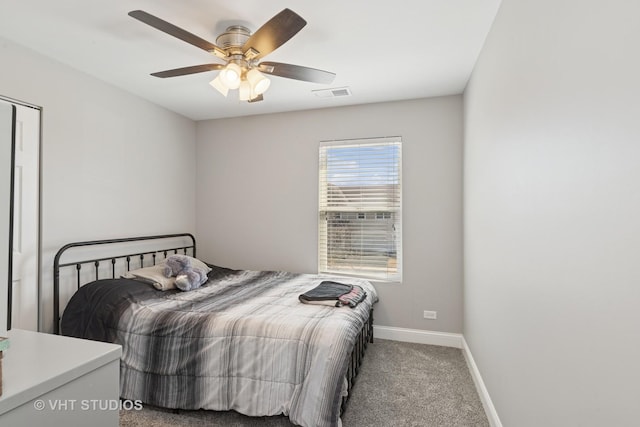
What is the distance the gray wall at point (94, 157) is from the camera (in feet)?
8.30

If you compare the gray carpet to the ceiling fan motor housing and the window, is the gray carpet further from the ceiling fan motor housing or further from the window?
the ceiling fan motor housing

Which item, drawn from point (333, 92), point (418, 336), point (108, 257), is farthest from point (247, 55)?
point (418, 336)

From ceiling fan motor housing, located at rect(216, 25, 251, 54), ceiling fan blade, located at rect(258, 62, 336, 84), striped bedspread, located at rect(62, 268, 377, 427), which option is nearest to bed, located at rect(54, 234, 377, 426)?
striped bedspread, located at rect(62, 268, 377, 427)

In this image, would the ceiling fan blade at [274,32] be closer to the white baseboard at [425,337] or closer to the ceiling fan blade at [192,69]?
the ceiling fan blade at [192,69]

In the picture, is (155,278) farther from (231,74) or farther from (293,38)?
(293,38)

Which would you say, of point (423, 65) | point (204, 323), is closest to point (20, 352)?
point (204, 323)

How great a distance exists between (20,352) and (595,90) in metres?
1.87

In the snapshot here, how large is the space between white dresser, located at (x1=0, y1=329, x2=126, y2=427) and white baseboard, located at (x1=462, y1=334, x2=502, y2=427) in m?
2.01

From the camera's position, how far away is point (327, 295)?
263 cm

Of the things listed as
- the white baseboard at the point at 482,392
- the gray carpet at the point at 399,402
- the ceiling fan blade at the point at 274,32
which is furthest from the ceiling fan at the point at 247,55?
the white baseboard at the point at 482,392

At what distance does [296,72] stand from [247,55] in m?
0.33

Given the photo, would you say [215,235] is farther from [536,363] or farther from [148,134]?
[536,363]

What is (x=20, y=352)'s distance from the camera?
1022mm

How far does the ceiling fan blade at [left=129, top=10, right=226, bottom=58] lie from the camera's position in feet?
5.30
